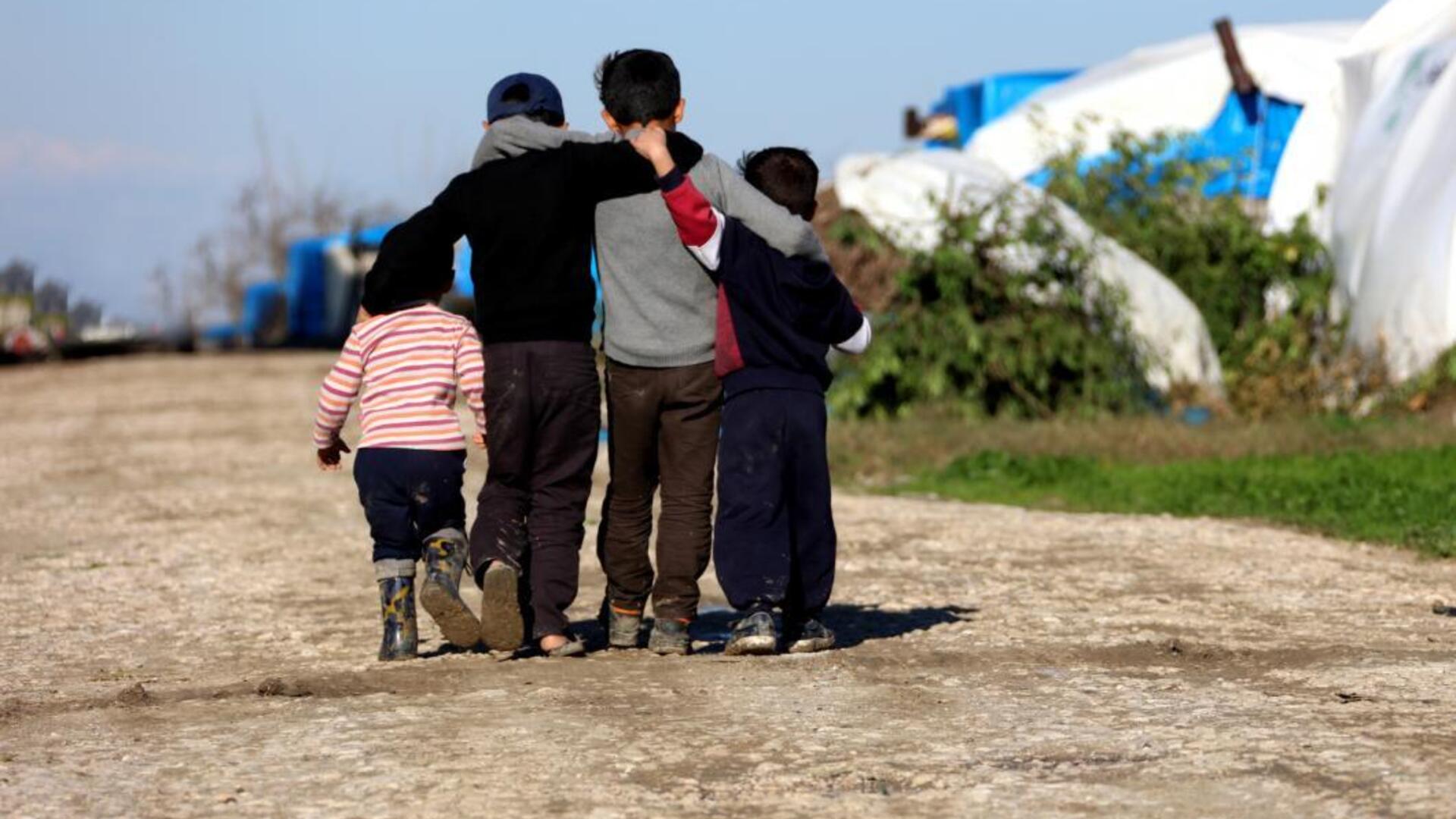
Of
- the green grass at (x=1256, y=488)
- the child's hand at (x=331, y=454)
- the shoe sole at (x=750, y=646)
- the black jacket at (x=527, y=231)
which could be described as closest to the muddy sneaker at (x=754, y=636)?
the shoe sole at (x=750, y=646)

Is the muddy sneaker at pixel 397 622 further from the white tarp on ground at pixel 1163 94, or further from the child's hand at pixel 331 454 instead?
the white tarp on ground at pixel 1163 94

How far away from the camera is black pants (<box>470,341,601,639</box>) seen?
6340 mm

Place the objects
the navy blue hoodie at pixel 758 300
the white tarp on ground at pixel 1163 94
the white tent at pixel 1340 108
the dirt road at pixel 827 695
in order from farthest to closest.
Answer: the white tarp on ground at pixel 1163 94 < the white tent at pixel 1340 108 < the navy blue hoodie at pixel 758 300 < the dirt road at pixel 827 695

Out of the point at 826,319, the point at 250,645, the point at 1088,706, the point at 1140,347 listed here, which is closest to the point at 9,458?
the point at 1140,347

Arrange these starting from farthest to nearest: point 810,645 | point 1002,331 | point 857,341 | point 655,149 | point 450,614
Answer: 1. point 1002,331
2. point 857,341
3. point 810,645
4. point 655,149
5. point 450,614

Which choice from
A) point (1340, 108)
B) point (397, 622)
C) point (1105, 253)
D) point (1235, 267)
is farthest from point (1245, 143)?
point (397, 622)

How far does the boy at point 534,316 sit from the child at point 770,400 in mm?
276

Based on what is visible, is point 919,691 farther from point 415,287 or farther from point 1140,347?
point 1140,347

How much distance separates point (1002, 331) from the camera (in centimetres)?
1552

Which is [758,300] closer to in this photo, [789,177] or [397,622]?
[789,177]

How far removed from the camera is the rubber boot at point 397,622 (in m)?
6.43

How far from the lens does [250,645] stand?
6.96 metres

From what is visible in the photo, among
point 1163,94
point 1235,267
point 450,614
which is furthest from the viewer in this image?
point 1163,94

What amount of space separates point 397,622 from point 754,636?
3.49 ft
